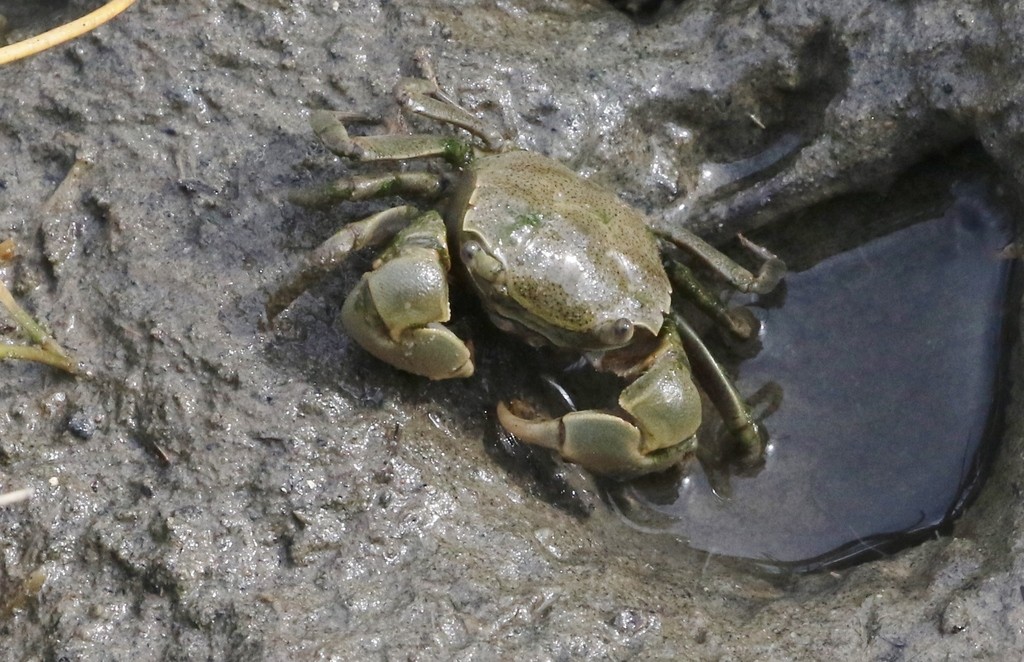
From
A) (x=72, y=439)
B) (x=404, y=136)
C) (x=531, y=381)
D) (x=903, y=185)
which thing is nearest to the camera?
(x=72, y=439)

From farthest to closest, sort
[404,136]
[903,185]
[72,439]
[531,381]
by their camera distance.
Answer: [903,185]
[531,381]
[404,136]
[72,439]

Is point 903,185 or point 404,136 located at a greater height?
point 903,185

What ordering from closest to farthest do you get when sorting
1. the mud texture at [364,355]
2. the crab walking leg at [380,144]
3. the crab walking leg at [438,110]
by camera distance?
the mud texture at [364,355] → the crab walking leg at [380,144] → the crab walking leg at [438,110]

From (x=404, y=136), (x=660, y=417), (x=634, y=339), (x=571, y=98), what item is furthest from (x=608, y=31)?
(x=660, y=417)

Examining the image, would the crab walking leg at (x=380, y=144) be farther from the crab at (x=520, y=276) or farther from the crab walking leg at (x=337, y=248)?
the crab walking leg at (x=337, y=248)

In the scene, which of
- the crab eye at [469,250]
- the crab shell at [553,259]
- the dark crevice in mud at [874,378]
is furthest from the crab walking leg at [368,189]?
the dark crevice in mud at [874,378]

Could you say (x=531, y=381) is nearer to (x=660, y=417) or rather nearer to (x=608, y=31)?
(x=660, y=417)

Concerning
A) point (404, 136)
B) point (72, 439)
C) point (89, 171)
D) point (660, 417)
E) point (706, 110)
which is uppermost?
point (706, 110)
